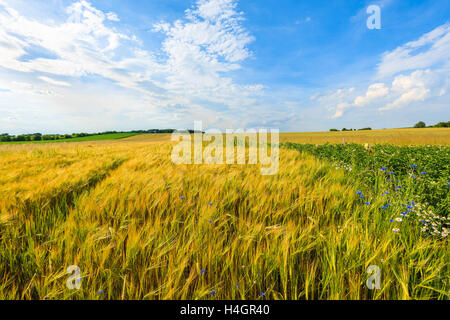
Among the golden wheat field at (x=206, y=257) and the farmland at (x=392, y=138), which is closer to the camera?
the golden wheat field at (x=206, y=257)

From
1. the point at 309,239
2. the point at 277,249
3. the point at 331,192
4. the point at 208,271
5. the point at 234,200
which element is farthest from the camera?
the point at 331,192

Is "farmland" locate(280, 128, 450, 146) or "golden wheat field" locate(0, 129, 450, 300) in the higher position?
"farmland" locate(280, 128, 450, 146)

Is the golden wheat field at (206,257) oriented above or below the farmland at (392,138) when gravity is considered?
below

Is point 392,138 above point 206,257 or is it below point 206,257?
above

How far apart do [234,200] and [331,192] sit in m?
1.35

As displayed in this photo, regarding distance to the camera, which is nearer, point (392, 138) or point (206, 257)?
point (206, 257)

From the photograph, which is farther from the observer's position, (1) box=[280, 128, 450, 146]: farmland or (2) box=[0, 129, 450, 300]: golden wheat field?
(1) box=[280, 128, 450, 146]: farmland

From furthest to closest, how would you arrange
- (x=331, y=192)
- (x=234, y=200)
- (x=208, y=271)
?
(x=331, y=192) < (x=234, y=200) < (x=208, y=271)

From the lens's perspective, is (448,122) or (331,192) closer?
(331,192)
